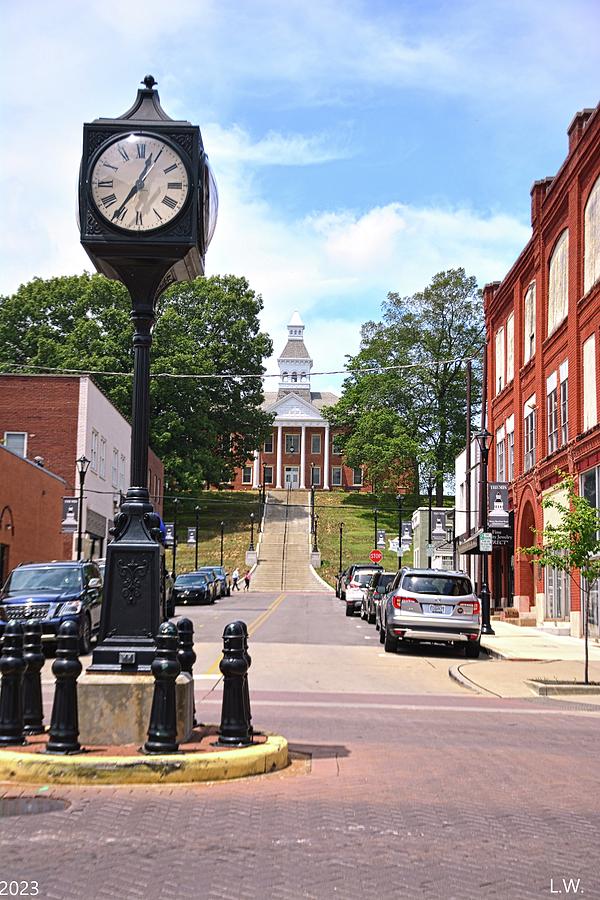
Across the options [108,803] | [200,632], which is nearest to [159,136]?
[108,803]

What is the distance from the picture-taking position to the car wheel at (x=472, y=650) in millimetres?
22000

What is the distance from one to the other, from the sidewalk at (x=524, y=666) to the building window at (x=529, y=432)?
32.2 feet

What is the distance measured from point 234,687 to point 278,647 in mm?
14256

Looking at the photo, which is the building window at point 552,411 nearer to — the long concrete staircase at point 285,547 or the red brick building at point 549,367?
the red brick building at point 549,367

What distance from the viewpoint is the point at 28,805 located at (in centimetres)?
663

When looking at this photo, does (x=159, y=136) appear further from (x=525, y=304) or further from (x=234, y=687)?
(x=525, y=304)

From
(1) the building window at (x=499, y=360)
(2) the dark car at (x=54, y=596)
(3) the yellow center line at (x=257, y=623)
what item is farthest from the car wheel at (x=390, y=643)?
(1) the building window at (x=499, y=360)

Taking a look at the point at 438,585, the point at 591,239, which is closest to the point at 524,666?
the point at 438,585

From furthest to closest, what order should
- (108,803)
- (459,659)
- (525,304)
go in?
1. (525,304)
2. (459,659)
3. (108,803)

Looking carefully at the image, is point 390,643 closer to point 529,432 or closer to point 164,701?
point 164,701

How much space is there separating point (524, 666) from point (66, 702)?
1367 cm

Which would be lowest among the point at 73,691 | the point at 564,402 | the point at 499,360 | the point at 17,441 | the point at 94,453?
the point at 73,691

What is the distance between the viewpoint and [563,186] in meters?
32.3

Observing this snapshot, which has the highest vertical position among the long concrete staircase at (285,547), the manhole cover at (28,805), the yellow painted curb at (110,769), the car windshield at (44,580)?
the long concrete staircase at (285,547)
